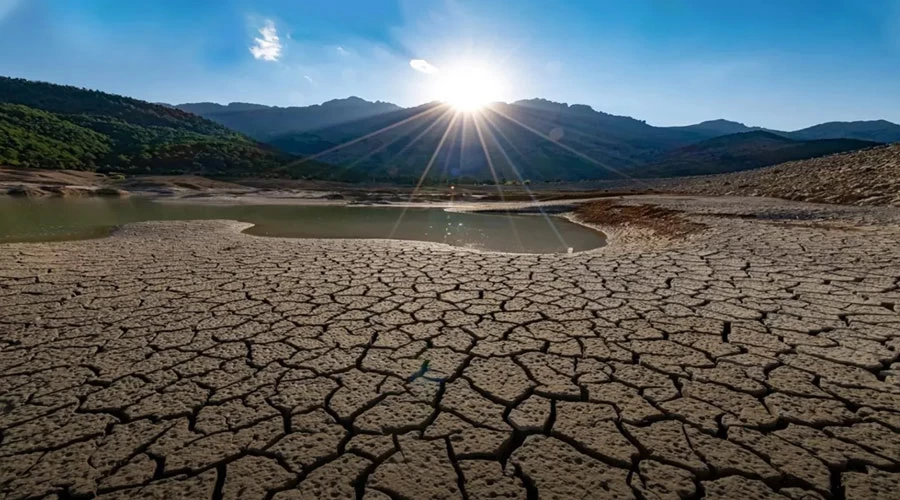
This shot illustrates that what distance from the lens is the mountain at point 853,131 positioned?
305 ft

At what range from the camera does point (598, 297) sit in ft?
12.8

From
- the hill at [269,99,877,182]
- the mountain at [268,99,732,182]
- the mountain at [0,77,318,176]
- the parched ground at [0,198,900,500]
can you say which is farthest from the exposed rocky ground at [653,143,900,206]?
the mountain at [0,77,318,176]

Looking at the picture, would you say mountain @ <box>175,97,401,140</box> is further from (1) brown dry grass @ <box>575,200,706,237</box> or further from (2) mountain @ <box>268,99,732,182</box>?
(1) brown dry grass @ <box>575,200,706,237</box>

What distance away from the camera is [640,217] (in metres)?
11.5

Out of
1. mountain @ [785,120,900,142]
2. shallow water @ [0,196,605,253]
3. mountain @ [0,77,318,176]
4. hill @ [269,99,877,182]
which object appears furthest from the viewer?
mountain @ [785,120,900,142]

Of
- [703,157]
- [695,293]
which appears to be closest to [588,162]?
[703,157]

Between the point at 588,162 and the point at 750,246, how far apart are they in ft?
214

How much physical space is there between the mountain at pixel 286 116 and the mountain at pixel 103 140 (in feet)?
133

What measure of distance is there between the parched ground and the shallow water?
4395 millimetres

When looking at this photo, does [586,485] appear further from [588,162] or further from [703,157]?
[588,162]

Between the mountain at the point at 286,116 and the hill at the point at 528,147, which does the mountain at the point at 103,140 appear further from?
the mountain at the point at 286,116

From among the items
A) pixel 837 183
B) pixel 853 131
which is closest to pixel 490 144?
pixel 837 183

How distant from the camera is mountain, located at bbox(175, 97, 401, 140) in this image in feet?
352

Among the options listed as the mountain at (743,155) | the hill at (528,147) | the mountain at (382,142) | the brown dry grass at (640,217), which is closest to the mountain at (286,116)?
the mountain at (382,142)
